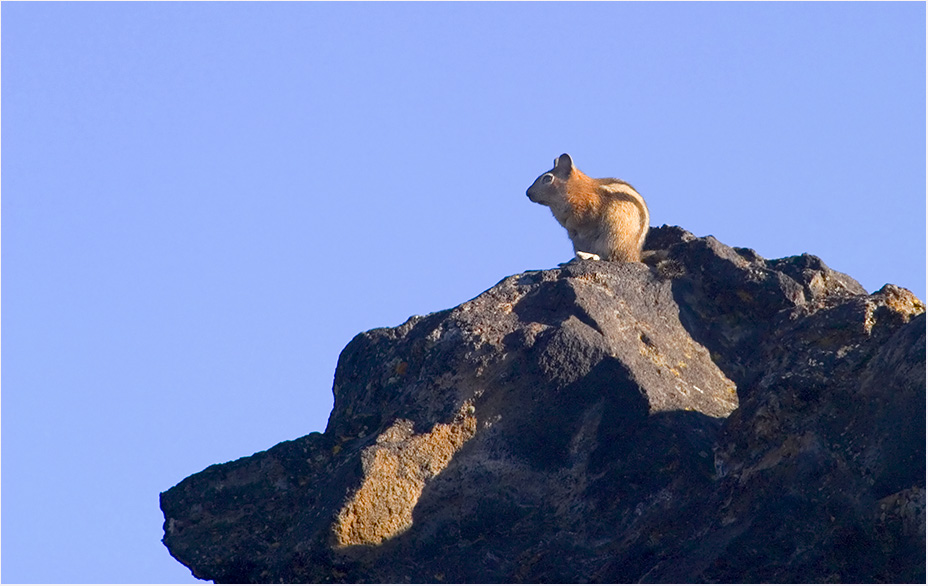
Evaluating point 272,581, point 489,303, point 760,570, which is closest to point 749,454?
point 760,570

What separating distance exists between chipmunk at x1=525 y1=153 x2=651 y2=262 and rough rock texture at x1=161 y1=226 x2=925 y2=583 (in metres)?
2.84

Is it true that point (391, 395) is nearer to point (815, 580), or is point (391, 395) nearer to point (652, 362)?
point (652, 362)

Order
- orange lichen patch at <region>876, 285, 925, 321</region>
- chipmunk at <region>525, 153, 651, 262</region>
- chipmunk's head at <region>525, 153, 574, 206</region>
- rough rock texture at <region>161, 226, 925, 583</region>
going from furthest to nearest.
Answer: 1. chipmunk's head at <region>525, 153, 574, 206</region>
2. chipmunk at <region>525, 153, 651, 262</region>
3. orange lichen patch at <region>876, 285, 925, 321</region>
4. rough rock texture at <region>161, 226, 925, 583</region>

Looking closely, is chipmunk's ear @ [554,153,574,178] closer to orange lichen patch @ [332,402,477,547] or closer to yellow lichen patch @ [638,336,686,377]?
yellow lichen patch @ [638,336,686,377]

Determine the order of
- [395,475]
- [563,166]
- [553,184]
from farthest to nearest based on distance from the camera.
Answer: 1. [563,166]
2. [553,184]
3. [395,475]

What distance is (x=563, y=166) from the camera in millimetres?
16750

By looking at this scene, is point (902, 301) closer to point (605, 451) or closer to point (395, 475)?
point (605, 451)

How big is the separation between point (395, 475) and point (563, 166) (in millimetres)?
8325

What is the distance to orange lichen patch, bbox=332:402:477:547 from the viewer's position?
8.95 metres

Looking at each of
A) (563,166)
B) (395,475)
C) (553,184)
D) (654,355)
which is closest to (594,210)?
(553,184)

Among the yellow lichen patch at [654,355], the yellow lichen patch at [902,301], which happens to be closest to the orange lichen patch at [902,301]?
the yellow lichen patch at [902,301]

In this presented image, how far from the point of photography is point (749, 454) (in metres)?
8.81

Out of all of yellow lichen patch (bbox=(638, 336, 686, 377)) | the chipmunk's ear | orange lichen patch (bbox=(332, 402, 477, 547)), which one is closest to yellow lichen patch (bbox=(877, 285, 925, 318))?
yellow lichen patch (bbox=(638, 336, 686, 377))

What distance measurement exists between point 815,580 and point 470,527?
2.50 m
